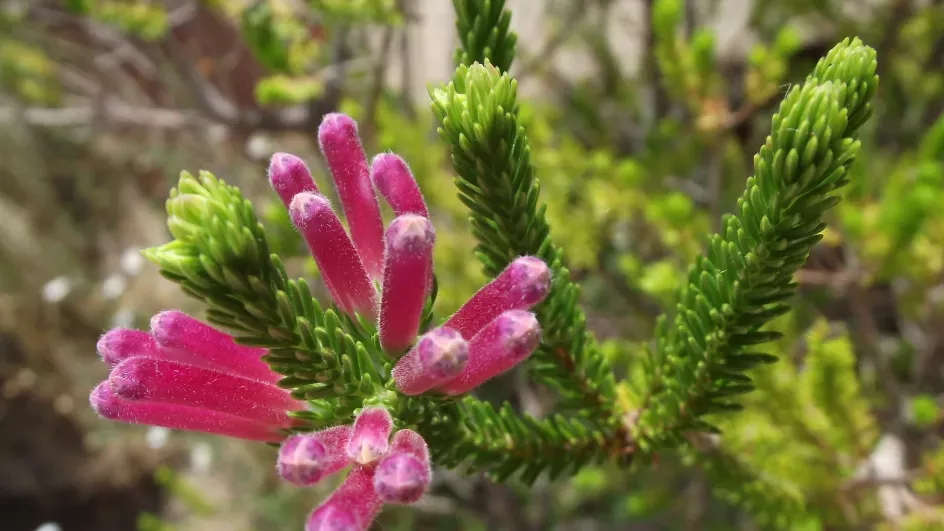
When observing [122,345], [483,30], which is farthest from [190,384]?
[483,30]

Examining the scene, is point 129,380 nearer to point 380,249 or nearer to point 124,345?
point 124,345

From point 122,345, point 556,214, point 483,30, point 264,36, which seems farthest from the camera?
point 556,214

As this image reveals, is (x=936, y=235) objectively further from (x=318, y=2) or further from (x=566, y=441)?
(x=318, y=2)

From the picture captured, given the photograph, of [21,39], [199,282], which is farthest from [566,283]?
[21,39]

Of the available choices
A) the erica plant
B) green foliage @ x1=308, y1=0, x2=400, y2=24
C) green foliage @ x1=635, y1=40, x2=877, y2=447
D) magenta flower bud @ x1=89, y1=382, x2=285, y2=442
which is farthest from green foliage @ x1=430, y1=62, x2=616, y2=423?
green foliage @ x1=308, y1=0, x2=400, y2=24

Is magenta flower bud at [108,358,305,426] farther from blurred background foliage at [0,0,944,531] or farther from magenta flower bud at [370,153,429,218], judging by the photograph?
blurred background foliage at [0,0,944,531]

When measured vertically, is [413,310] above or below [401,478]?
above

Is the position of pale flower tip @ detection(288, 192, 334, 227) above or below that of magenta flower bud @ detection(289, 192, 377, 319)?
above
